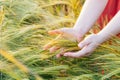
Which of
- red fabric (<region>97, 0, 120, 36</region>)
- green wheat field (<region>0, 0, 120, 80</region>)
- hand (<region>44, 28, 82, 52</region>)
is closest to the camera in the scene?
green wheat field (<region>0, 0, 120, 80</region>)

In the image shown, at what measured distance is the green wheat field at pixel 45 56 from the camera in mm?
1469

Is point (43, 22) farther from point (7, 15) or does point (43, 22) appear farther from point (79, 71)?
point (79, 71)

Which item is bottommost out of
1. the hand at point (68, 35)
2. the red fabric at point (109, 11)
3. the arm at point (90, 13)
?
the hand at point (68, 35)

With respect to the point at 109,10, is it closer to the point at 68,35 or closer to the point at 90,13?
the point at 90,13

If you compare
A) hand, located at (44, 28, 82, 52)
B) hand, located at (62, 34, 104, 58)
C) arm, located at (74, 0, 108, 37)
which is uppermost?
arm, located at (74, 0, 108, 37)

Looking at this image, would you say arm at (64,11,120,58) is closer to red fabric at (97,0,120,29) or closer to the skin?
the skin

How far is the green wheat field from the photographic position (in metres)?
1.47

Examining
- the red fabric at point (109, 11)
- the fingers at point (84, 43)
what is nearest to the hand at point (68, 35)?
the fingers at point (84, 43)

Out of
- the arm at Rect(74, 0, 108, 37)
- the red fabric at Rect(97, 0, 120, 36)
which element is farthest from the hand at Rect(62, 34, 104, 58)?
the red fabric at Rect(97, 0, 120, 36)

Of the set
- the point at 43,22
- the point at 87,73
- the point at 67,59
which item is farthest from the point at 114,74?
the point at 43,22

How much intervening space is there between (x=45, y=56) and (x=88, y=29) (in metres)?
0.21

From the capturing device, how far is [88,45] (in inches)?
59.4

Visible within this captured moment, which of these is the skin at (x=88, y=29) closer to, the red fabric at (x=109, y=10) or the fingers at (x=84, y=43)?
the fingers at (x=84, y=43)

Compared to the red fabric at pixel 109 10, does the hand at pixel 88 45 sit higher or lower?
lower
